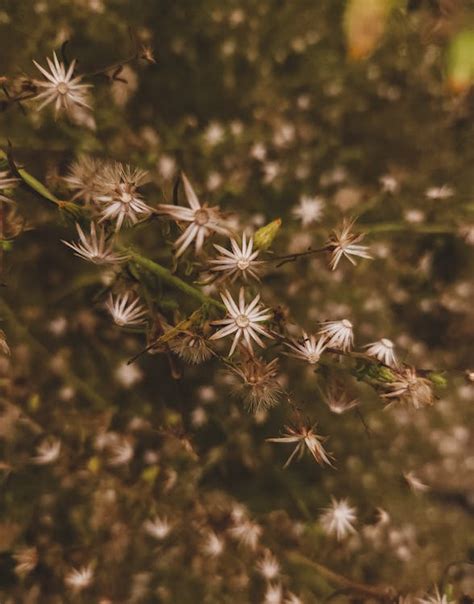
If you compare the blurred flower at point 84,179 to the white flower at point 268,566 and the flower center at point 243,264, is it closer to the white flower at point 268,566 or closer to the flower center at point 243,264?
the flower center at point 243,264

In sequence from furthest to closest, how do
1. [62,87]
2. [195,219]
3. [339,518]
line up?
[339,518] → [62,87] → [195,219]

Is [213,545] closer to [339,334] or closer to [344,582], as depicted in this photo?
[344,582]

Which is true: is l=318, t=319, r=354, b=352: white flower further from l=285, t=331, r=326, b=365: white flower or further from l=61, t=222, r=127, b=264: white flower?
l=61, t=222, r=127, b=264: white flower

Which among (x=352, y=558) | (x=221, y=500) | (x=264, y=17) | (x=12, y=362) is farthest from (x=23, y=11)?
(x=352, y=558)

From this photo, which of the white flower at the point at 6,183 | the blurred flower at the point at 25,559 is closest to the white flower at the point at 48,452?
the blurred flower at the point at 25,559

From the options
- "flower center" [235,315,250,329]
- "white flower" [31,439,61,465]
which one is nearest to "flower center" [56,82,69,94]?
"flower center" [235,315,250,329]

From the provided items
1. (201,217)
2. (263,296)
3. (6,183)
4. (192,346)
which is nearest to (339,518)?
(263,296)
